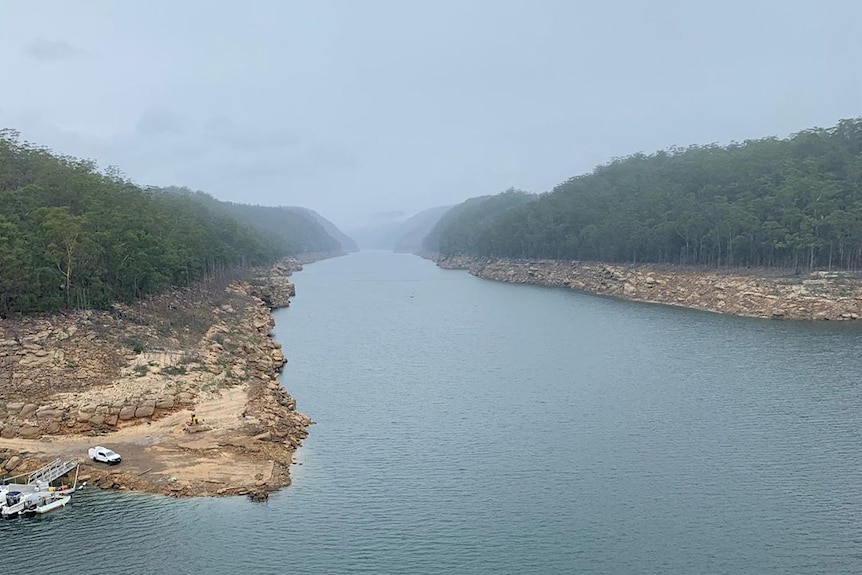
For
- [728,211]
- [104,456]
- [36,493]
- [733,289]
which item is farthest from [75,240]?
[728,211]

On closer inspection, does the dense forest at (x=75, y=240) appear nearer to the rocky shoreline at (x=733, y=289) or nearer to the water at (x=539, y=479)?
the water at (x=539, y=479)

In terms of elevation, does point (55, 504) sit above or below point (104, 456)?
below

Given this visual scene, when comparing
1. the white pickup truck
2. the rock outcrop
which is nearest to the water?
the white pickup truck

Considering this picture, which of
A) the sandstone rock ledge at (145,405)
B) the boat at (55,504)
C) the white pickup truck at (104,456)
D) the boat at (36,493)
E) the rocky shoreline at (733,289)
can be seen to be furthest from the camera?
the rocky shoreline at (733,289)

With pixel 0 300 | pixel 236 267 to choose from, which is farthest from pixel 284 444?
pixel 236 267

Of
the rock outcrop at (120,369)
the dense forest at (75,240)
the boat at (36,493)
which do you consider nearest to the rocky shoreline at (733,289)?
the rock outcrop at (120,369)

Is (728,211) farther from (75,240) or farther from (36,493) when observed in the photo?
(36,493)

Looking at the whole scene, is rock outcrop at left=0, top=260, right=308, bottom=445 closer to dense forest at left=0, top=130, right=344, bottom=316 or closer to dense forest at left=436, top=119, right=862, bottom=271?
dense forest at left=0, top=130, right=344, bottom=316
